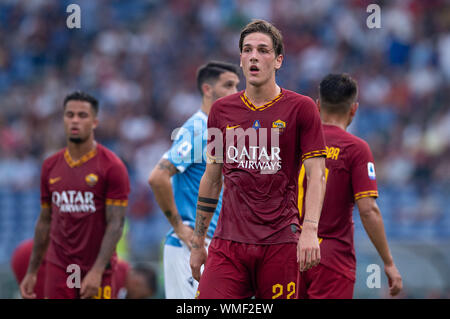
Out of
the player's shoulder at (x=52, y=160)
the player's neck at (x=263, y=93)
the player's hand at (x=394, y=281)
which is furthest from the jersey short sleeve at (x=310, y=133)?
the player's shoulder at (x=52, y=160)

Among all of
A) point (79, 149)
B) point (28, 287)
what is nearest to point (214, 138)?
point (79, 149)

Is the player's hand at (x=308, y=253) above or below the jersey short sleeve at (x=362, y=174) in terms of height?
below

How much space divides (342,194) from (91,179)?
101 inches

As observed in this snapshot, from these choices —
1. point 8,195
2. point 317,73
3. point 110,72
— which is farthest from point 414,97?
point 8,195

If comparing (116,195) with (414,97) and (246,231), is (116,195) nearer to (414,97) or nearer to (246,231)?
(246,231)

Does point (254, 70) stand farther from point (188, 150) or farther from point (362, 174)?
point (188, 150)

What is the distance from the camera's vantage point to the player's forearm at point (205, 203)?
5445 mm

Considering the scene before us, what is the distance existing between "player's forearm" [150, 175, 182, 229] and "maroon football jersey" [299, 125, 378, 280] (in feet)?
4.27

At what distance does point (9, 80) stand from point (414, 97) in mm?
9846

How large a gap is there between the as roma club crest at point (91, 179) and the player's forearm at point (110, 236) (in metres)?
0.28

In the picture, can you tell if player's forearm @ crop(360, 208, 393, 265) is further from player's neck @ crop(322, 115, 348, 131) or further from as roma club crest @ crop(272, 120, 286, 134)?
as roma club crest @ crop(272, 120, 286, 134)

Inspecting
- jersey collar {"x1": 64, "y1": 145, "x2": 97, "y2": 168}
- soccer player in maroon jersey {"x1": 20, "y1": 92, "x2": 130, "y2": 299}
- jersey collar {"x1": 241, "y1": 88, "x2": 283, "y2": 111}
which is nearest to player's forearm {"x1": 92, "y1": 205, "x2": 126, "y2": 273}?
soccer player in maroon jersey {"x1": 20, "y1": 92, "x2": 130, "y2": 299}

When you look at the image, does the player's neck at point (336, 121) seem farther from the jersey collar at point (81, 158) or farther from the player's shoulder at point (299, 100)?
the jersey collar at point (81, 158)

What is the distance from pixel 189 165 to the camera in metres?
7.04
